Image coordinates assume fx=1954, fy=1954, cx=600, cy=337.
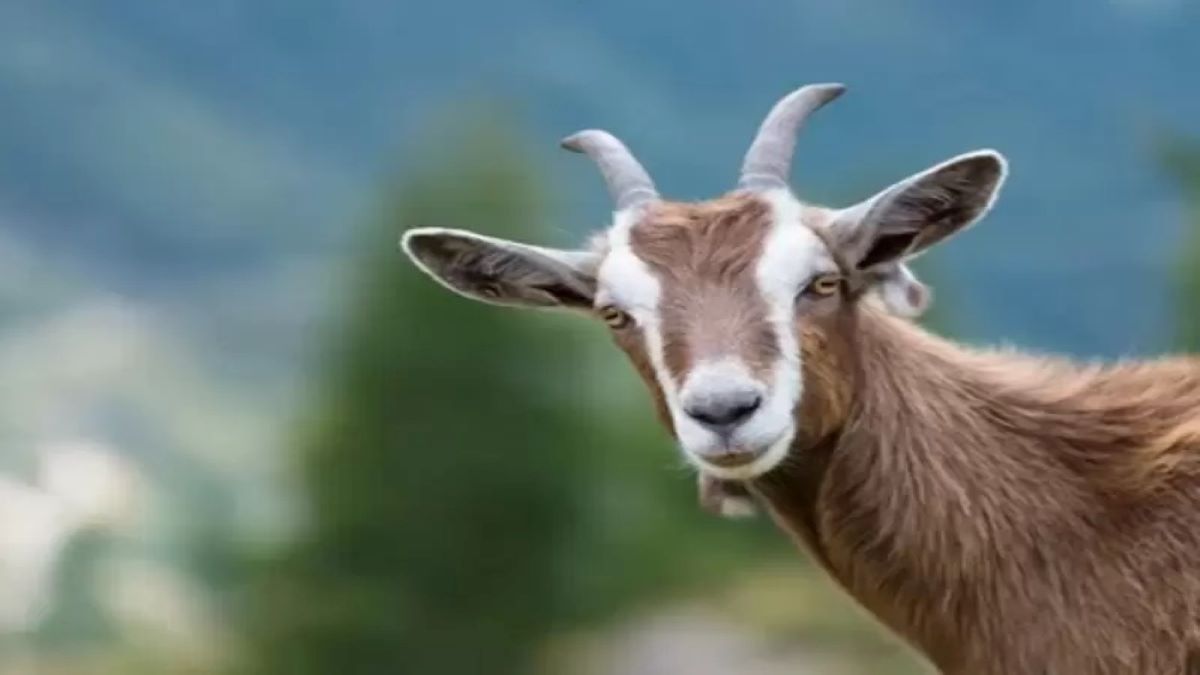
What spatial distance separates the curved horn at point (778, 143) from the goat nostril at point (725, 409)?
1.01m

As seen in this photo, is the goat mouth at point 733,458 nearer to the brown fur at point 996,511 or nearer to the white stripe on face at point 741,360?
the white stripe on face at point 741,360

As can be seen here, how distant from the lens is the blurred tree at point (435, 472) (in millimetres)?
17656

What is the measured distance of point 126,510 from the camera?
25984 millimetres

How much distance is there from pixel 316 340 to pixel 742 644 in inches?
217

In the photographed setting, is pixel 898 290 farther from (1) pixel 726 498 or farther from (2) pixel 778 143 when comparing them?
(1) pixel 726 498

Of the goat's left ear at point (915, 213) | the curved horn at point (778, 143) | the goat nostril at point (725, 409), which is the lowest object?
the goat nostril at point (725, 409)

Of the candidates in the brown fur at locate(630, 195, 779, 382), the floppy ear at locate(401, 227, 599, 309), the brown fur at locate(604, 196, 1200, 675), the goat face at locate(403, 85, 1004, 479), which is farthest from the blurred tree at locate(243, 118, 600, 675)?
the brown fur at locate(630, 195, 779, 382)

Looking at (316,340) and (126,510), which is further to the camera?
(126,510)

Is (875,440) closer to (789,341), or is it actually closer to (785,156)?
(789,341)

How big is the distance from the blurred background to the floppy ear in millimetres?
1118

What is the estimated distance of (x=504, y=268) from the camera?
6.71 metres

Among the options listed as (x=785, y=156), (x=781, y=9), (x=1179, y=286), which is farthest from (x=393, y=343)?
(x=781, y=9)

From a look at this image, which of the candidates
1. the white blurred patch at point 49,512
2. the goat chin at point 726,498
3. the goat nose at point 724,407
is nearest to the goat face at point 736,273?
the goat nose at point 724,407

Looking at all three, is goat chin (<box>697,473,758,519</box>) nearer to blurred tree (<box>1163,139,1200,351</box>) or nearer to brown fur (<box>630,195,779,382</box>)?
brown fur (<box>630,195,779,382</box>)
